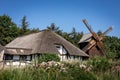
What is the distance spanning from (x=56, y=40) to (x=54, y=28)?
79.9 feet

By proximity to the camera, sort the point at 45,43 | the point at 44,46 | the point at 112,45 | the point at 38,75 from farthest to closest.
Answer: the point at 112,45 < the point at 45,43 < the point at 44,46 < the point at 38,75

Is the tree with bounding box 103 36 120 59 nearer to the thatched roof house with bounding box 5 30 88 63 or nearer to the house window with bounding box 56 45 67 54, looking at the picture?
the thatched roof house with bounding box 5 30 88 63

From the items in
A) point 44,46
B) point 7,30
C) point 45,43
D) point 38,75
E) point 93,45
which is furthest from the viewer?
point 7,30

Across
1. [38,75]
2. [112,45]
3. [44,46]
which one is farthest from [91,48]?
[38,75]

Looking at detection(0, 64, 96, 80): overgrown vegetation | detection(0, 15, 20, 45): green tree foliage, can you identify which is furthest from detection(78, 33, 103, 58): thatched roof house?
detection(0, 64, 96, 80): overgrown vegetation

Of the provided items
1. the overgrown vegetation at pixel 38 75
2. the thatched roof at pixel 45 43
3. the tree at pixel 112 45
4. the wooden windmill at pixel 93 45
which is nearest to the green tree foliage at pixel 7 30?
the thatched roof at pixel 45 43

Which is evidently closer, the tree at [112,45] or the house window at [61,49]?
the house window at [61,49]

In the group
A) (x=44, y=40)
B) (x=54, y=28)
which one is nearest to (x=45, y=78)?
(x=44, y=40)

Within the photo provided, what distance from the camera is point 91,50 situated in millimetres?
44344

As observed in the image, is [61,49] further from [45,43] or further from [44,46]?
[44,46]

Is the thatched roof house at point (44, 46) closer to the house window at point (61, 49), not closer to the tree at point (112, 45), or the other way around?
the house window at point (61, 49)

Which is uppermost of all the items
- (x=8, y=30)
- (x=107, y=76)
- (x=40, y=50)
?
(x=8, y=30)

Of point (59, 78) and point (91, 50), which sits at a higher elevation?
point (91, 50)

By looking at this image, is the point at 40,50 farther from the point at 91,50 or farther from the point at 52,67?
the point at 52,67
